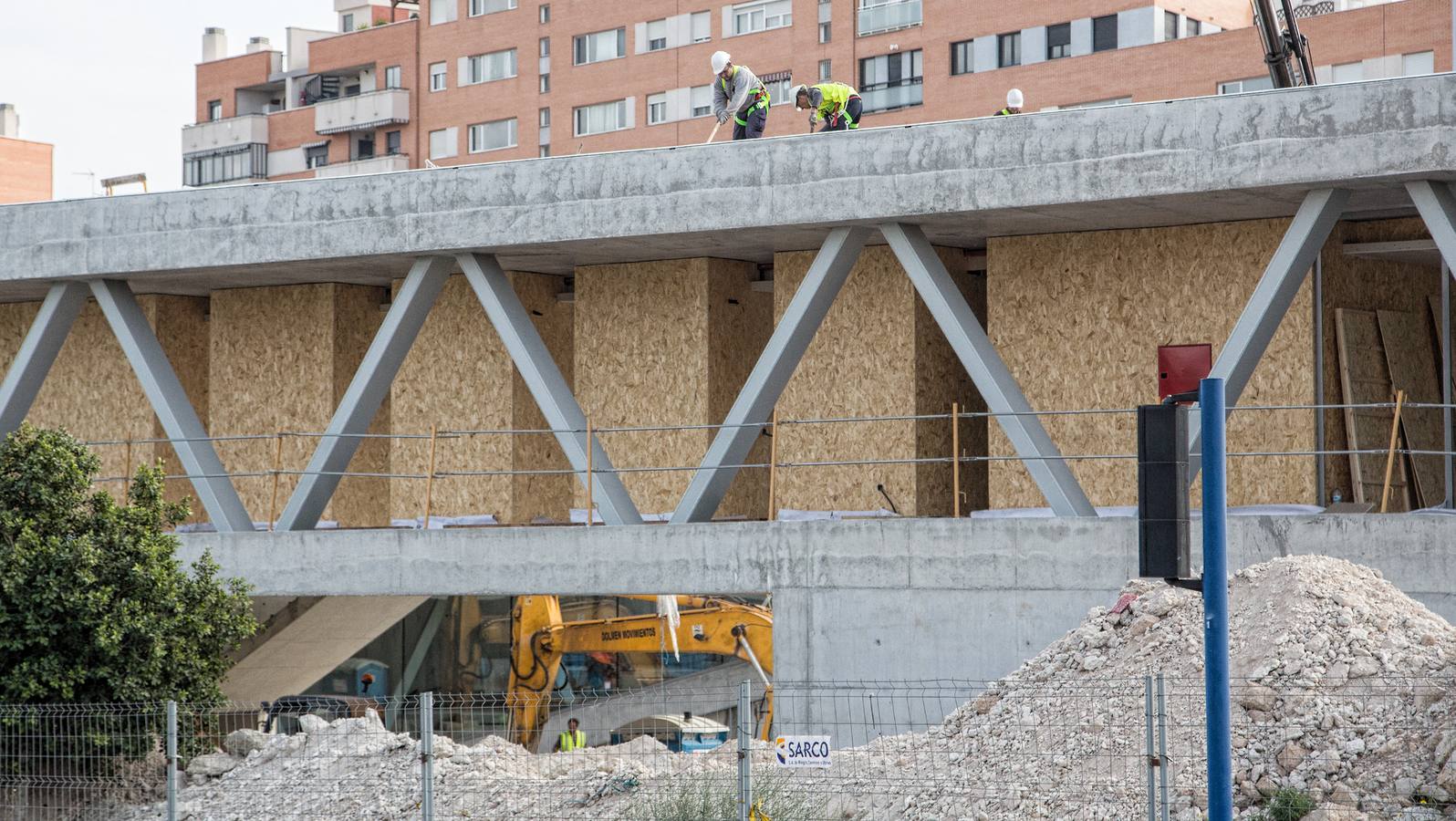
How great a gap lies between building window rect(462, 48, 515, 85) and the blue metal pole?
64.3 metres

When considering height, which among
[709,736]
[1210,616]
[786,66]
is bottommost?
[709,736]

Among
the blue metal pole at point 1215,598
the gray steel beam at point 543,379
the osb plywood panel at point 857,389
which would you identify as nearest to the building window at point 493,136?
the osb plywood panel at point 857,389

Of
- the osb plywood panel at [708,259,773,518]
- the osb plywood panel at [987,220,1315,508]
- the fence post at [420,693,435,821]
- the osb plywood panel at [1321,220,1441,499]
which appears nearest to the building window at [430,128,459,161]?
the osb plywood panel at [708,259,773,518]

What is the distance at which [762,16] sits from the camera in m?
64.2

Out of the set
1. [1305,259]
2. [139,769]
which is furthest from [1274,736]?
[139,769]

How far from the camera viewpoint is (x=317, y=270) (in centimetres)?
2153

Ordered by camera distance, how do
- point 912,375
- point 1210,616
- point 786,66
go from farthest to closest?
point 786,66
point 912,375
point 1210,616

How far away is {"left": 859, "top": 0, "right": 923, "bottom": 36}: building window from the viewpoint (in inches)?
2341

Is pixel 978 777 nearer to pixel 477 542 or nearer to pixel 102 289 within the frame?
pixel 477 542

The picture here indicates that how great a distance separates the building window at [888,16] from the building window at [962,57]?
5.39 ft

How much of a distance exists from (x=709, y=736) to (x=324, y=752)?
7.13 metres

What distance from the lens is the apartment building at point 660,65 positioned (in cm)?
5356

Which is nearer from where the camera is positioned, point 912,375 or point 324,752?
point 324,752

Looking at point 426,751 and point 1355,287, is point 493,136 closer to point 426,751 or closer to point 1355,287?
point 1355,287
